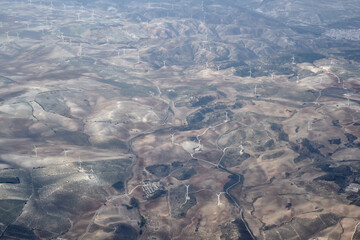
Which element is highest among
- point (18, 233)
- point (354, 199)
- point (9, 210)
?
point (9, 210)

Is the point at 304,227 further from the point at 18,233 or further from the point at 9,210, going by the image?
the point at 9,210

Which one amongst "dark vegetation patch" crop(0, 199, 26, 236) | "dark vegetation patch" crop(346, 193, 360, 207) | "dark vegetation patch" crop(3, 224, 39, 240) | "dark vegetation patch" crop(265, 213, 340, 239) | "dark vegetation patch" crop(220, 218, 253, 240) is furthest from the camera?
"dark vegetation patch" crop(346, 193, 360, 207)

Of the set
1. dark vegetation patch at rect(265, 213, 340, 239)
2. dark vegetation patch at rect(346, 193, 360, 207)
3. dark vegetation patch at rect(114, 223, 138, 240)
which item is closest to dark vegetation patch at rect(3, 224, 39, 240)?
dark vegetation patch at rect(114, 223, 138, 240)

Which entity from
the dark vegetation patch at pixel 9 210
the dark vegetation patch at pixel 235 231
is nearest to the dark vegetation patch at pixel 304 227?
the dark vegetation patch at pixel 235 231

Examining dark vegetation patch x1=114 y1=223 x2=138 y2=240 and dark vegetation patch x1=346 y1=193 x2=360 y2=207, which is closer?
dark vegetation patch x1=114 y1=223 x2=138 y2=240

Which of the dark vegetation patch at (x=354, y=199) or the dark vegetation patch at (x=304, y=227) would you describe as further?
the dark vegetation patch at (x=354, y=199)

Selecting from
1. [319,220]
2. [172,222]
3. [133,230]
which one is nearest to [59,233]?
[133,230]

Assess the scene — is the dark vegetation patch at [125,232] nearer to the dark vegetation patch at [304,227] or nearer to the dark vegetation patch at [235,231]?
the dark vegetation patch at [235,231]

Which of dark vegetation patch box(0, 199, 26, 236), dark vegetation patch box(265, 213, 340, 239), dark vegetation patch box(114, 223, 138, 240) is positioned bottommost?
dark vegetation patch box(114, 223, 138, 240)

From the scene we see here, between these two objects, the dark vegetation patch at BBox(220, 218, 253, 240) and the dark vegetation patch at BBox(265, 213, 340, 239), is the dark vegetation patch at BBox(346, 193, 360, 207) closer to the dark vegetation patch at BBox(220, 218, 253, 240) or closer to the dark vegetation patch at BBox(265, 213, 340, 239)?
the dark vegetation patch at BBox(265, 213, 340, 239)

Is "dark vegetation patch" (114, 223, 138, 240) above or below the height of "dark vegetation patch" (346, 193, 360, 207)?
Result: below

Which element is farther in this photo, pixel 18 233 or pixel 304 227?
pixel 304 227

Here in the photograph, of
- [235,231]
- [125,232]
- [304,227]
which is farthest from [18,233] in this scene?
[304,227]
